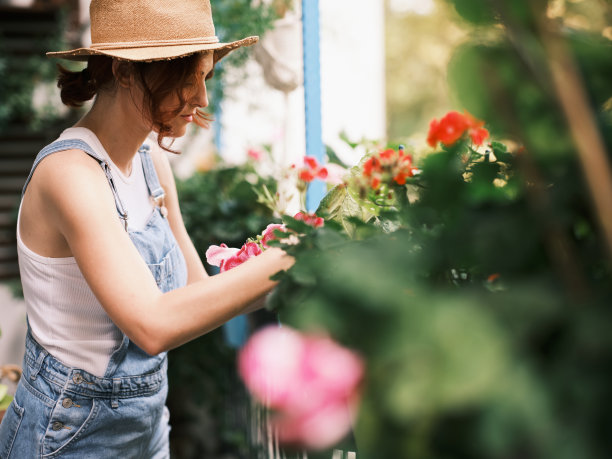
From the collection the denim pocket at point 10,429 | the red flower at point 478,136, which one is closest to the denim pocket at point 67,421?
the denim pocket at point 10,429

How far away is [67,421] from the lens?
1.26m

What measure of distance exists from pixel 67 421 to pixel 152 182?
0.56m

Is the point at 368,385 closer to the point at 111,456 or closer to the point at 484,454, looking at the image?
the point at 484,454

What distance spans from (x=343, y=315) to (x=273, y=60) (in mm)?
2478

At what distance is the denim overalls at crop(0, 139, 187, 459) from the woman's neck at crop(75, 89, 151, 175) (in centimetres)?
11

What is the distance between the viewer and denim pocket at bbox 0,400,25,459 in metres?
1.31

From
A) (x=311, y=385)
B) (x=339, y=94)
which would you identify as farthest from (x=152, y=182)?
(x=339, y=94)

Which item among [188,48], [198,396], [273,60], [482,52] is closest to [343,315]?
[482,52]

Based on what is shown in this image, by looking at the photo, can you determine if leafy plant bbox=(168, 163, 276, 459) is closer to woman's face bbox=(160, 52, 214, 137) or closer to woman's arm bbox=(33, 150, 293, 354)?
woman's face bbox=(160, 52, 214, 137)

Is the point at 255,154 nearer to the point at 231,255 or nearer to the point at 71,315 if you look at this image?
the point at 71,315

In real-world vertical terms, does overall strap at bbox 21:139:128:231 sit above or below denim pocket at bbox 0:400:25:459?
above

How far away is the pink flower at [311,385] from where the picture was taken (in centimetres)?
35

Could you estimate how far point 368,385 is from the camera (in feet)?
1.13

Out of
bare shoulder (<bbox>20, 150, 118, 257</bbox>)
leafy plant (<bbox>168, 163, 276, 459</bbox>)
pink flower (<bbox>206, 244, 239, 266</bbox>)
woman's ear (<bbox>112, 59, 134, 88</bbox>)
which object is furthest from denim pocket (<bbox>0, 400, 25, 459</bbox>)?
leafy plant (<bbox>168, 163, 276, 459</bbox>)
